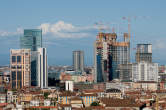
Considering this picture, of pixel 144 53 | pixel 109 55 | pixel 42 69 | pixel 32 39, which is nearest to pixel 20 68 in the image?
pixel 42 69

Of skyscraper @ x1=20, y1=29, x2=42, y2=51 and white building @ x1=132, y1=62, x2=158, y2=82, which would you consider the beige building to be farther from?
skyscraper @ x1=20, y1=29, x2=42, y2=51

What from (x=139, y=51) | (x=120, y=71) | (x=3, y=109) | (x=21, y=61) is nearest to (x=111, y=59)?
(x=120, y=71)

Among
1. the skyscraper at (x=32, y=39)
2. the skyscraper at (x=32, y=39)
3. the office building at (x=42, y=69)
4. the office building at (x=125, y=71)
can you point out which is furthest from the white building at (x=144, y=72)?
the skyscraper at (x=32, y=39)

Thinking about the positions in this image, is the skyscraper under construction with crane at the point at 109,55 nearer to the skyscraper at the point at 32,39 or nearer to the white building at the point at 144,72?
the white building at the point at 144,72

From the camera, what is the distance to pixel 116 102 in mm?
78250

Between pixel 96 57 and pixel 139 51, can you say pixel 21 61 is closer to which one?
pixel 96 57

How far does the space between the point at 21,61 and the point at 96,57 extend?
119 ft

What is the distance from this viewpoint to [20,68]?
137 metres

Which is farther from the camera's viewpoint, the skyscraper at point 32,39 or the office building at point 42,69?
the skyscraper at point 32,39

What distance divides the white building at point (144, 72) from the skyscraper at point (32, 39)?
3080 centimetres

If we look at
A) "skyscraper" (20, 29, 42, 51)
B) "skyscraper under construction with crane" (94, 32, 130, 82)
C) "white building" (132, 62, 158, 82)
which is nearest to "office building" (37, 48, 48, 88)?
"skyscraper under construction with crane" (94, 32, 130, 82)

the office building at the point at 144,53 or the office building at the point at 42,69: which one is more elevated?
the office building at the point at 144,53

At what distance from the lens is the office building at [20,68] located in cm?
13475

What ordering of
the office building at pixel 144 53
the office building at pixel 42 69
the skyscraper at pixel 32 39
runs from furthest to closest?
the office building at pixel 144 53, the skyscraper at pixel 32 39, the office building at pixel 42 69
